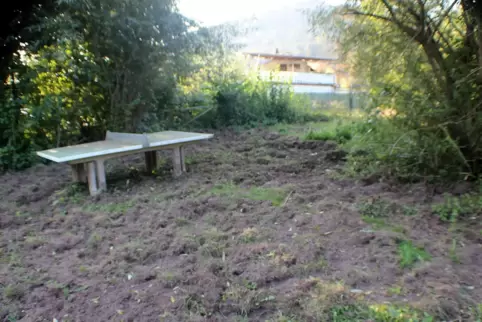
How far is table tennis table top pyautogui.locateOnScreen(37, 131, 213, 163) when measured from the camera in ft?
14.9

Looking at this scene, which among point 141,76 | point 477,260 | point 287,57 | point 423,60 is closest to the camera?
point 477,260

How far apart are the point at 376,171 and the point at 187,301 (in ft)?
11.5

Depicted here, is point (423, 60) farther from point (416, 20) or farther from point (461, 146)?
point (461, 146)

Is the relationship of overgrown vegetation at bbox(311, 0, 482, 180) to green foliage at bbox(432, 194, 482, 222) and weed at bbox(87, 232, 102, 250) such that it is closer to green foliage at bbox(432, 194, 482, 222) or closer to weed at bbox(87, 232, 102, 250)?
green foliage at bbox(432, 194, 482, 222)

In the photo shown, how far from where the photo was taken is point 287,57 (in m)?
29.1

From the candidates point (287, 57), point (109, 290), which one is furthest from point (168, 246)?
point (287, 57)

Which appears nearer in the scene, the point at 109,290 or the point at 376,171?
the point at 109,290

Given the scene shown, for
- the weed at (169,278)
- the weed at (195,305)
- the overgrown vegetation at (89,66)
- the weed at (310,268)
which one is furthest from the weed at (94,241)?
the overgrown vegetation at (89,66)

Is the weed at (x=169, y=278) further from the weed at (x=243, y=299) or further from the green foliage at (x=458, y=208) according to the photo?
the green foliage at (x=458, y=208)

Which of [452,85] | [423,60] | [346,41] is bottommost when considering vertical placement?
[452,85]

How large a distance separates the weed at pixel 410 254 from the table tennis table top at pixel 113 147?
3290 mm

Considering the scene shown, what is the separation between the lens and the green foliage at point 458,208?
3740 millimetres

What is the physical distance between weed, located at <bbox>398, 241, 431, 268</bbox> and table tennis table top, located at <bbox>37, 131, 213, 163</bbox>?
329 centimetres

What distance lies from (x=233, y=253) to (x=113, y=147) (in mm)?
2524
